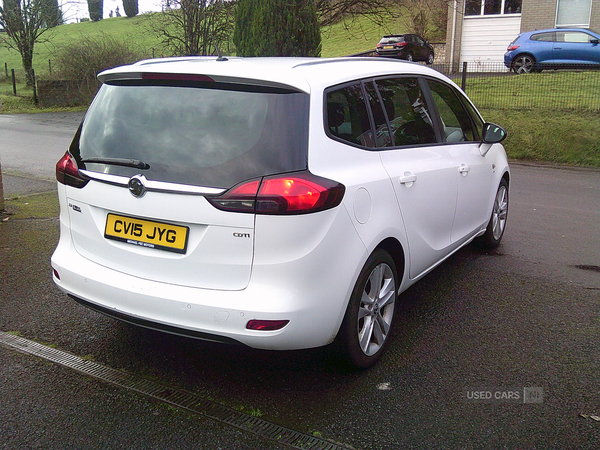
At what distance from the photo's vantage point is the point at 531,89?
15641 mm

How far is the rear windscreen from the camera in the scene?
3.05 meters

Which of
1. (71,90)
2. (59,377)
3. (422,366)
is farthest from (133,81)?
(71,90)

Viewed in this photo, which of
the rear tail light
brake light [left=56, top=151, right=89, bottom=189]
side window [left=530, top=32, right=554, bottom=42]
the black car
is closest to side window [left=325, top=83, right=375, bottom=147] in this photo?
the rear tail light

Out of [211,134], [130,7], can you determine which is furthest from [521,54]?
[130,7]

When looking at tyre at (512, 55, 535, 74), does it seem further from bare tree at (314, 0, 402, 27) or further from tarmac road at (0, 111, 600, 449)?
tarmac road at (0, 111, 600, 449)

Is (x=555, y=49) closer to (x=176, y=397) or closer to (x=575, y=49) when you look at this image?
(x=575, y=49)

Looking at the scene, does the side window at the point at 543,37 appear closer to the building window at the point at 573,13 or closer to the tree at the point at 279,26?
the building window at the point at 573,13

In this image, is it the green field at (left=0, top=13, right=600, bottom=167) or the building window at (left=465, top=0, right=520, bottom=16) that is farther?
the building window at (left=465, top=0, right=520, bottom=16)

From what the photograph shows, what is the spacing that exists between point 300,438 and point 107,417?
0.99 metres

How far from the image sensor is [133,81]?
138 inches

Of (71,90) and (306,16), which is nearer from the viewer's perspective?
(306,16)

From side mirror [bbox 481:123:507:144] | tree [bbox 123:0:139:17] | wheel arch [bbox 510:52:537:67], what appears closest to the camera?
side mirror [bbox 481:123:507:144]

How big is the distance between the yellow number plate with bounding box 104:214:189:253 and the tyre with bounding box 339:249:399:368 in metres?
0.99

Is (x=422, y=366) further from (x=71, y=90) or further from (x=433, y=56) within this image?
(x=433, y=56)
